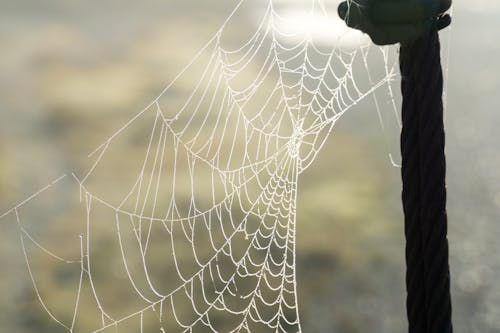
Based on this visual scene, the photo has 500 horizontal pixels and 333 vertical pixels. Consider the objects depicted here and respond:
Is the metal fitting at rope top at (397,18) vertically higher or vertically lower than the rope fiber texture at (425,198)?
higher

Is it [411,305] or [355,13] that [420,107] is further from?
[411,305]

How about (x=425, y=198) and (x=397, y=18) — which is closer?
(x=425, y=198)

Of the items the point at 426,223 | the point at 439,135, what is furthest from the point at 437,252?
the point at 439,135

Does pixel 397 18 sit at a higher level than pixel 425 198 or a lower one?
higher

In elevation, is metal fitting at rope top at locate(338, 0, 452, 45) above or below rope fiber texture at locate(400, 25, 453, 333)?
above
